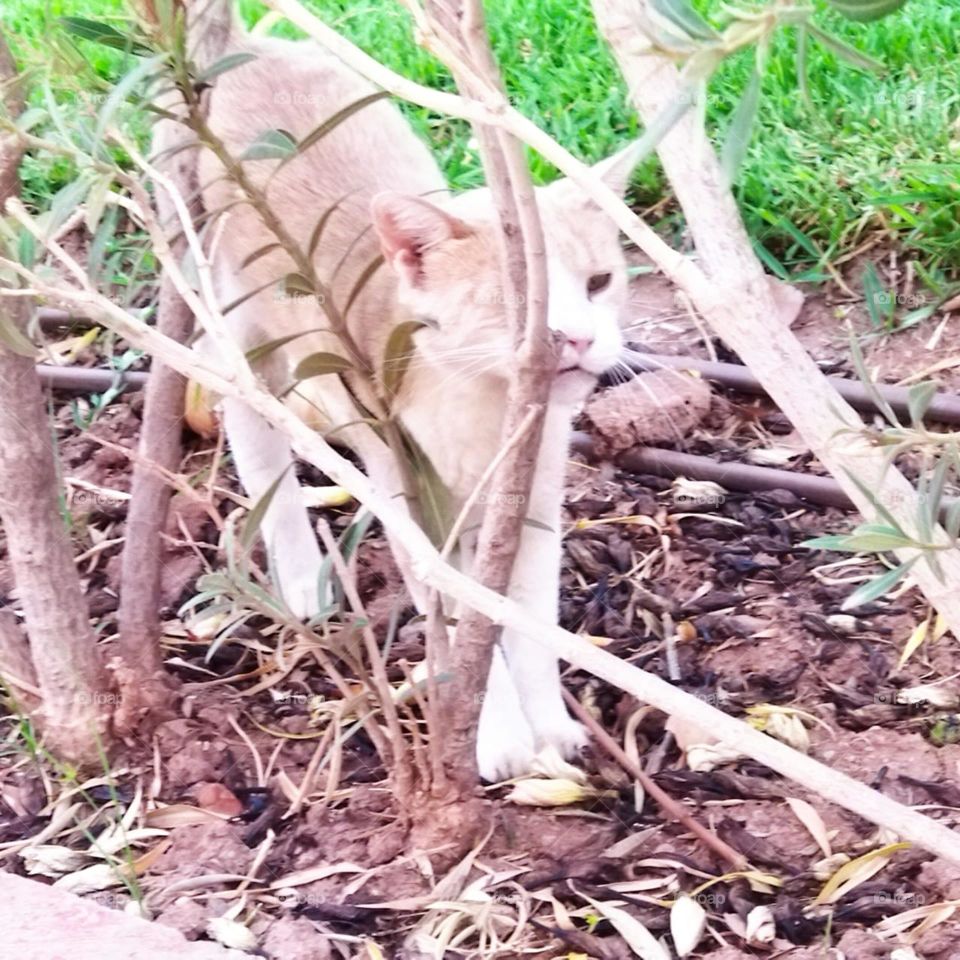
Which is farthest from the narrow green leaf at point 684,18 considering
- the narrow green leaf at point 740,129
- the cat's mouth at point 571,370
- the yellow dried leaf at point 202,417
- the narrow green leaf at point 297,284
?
the yellow dried leaf at point 202,417

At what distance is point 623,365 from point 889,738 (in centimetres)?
64

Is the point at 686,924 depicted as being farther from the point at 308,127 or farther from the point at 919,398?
the point at 308,127

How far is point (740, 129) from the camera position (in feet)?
2.64

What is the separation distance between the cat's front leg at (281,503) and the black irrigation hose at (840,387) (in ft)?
2.07

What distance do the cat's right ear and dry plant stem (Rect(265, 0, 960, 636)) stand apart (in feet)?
1.91

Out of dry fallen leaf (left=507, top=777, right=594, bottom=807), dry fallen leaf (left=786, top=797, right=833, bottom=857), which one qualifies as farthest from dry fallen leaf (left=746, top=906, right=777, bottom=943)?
dry fallen leaf (left=507, top=777, right=594, bottom=807)

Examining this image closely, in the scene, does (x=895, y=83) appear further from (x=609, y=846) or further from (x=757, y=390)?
(x=609, y=846)

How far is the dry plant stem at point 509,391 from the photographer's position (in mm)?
1183

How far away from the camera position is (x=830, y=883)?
1568mm

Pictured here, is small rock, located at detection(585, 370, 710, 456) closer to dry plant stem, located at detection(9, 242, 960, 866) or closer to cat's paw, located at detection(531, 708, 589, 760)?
cat's paw, located at detection(531, 708, 589, 760)

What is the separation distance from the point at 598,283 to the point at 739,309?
0.85 metres

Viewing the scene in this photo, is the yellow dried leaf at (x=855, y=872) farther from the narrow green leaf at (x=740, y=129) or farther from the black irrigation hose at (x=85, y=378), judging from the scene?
the black irrigation hose at (x=85, y=378)

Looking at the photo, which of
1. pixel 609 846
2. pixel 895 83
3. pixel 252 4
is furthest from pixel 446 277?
pixel 252 4

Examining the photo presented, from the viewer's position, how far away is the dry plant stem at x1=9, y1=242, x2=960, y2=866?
105cm
